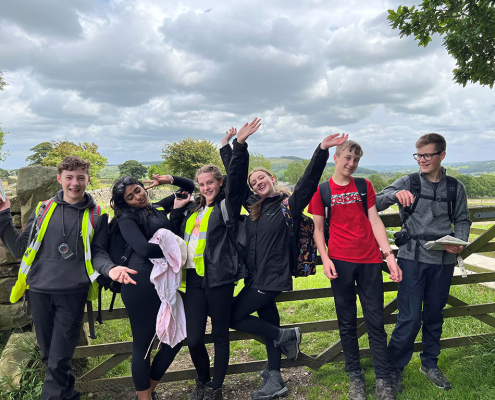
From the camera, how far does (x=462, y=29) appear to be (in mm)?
6090

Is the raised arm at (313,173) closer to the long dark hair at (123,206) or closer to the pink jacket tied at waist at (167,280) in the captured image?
the pink jacket tied at waist at (167,280)

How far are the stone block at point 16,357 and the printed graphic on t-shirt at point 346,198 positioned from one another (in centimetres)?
385

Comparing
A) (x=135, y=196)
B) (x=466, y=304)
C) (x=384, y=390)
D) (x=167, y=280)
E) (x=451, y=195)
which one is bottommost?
(x=384, y=390)

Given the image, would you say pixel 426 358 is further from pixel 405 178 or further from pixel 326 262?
pixel 405 178

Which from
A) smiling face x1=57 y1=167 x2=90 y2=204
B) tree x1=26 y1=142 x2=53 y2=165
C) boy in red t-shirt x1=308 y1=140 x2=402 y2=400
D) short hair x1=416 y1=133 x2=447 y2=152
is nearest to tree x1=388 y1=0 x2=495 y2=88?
short hair x1=416 y1=133 x2=447 y2=152

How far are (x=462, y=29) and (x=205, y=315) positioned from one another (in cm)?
659

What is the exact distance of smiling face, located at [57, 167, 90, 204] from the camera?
128 inches

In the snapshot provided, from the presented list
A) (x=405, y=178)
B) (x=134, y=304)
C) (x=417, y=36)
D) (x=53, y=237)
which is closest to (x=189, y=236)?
(x=134, y=304)

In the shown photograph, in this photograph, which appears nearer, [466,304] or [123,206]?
[123,206]

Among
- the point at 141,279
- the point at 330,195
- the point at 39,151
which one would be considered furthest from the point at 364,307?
the point at 39,151

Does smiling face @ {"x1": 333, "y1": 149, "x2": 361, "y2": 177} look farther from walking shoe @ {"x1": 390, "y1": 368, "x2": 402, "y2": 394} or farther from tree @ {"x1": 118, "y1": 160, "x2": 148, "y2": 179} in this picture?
tree @ {"x1": 118, "y1": 160, "x2": 148, "y2": 179}

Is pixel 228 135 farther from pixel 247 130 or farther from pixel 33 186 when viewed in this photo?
pixel 33 186

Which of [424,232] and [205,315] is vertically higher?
[424,232]

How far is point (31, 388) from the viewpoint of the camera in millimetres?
3674
